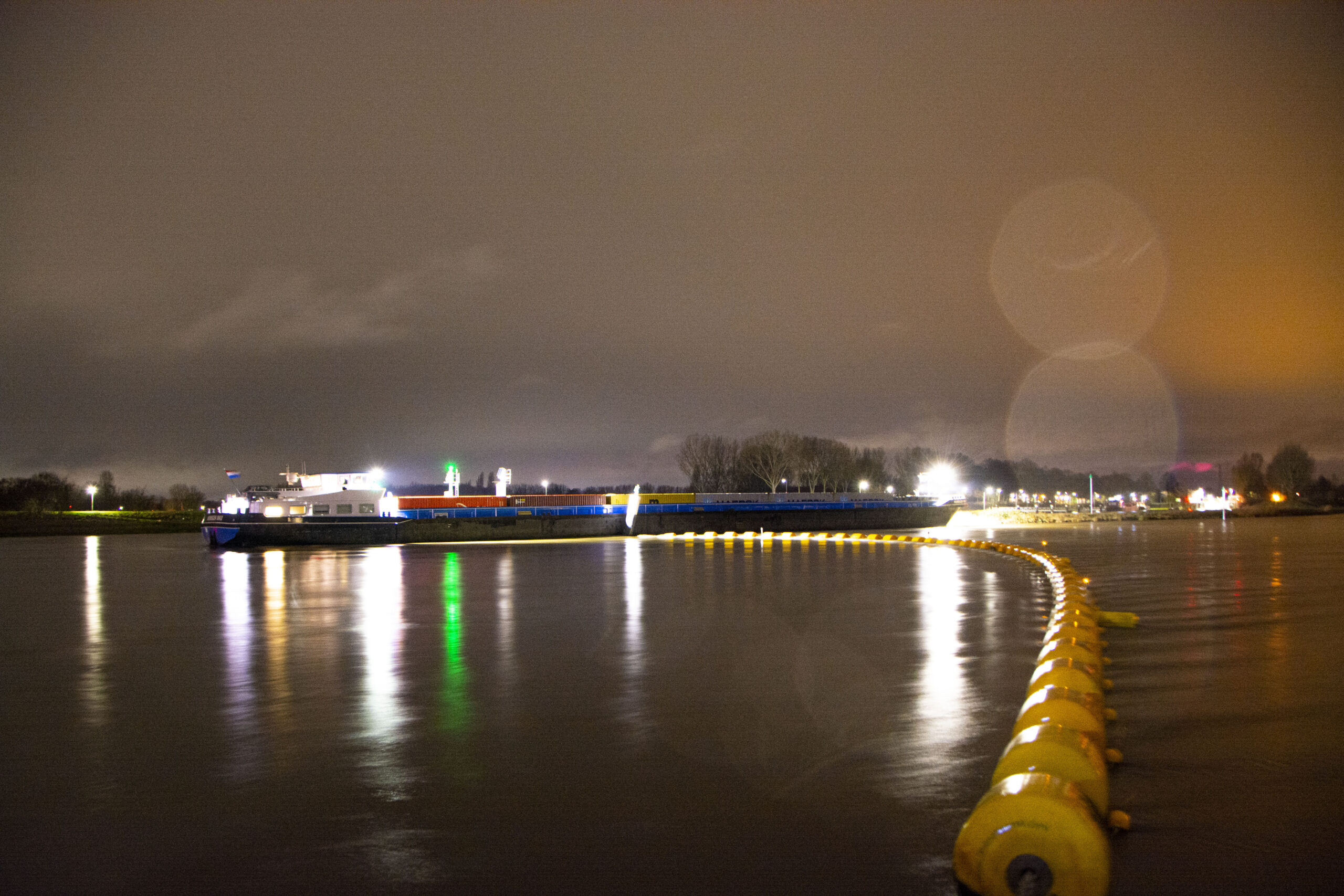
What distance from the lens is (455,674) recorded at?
397 inches

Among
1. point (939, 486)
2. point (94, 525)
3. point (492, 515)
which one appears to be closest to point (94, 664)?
point (492, 515)

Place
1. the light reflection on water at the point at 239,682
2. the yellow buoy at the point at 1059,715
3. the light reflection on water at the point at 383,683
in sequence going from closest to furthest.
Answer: the yellow buoy at the point at 1059,715 → the light reflection on water at the point at 383,683 → the light reflection on water at the point at 239,682

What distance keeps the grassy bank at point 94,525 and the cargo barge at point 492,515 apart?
2857 cm

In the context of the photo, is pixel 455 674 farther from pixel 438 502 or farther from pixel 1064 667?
pixel 438 502

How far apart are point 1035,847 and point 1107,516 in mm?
90510

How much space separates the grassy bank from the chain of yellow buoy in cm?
7270

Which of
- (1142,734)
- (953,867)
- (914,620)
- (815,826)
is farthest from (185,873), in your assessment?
(914,620)

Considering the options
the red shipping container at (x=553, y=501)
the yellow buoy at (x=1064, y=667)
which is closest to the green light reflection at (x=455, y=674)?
the yellow buoy at (x=1064, y=667)

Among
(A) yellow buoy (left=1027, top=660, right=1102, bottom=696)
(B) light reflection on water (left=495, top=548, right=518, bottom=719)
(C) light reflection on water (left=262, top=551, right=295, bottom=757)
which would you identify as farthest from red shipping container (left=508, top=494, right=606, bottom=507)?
(A) yellow buoy (left=1027, top=660, right=1102, bottom=696)

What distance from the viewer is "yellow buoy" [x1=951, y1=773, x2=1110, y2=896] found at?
13.6 feet

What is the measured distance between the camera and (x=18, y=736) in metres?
7.73

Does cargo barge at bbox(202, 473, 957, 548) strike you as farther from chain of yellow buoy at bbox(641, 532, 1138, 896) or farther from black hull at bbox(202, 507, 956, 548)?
chain of yellow buoy at bbox(641, 532, 1138, 896)

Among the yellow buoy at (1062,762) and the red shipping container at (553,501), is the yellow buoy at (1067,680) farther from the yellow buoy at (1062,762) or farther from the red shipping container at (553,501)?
the red shipping container at (553,501)

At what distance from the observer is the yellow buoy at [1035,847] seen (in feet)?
13.6
